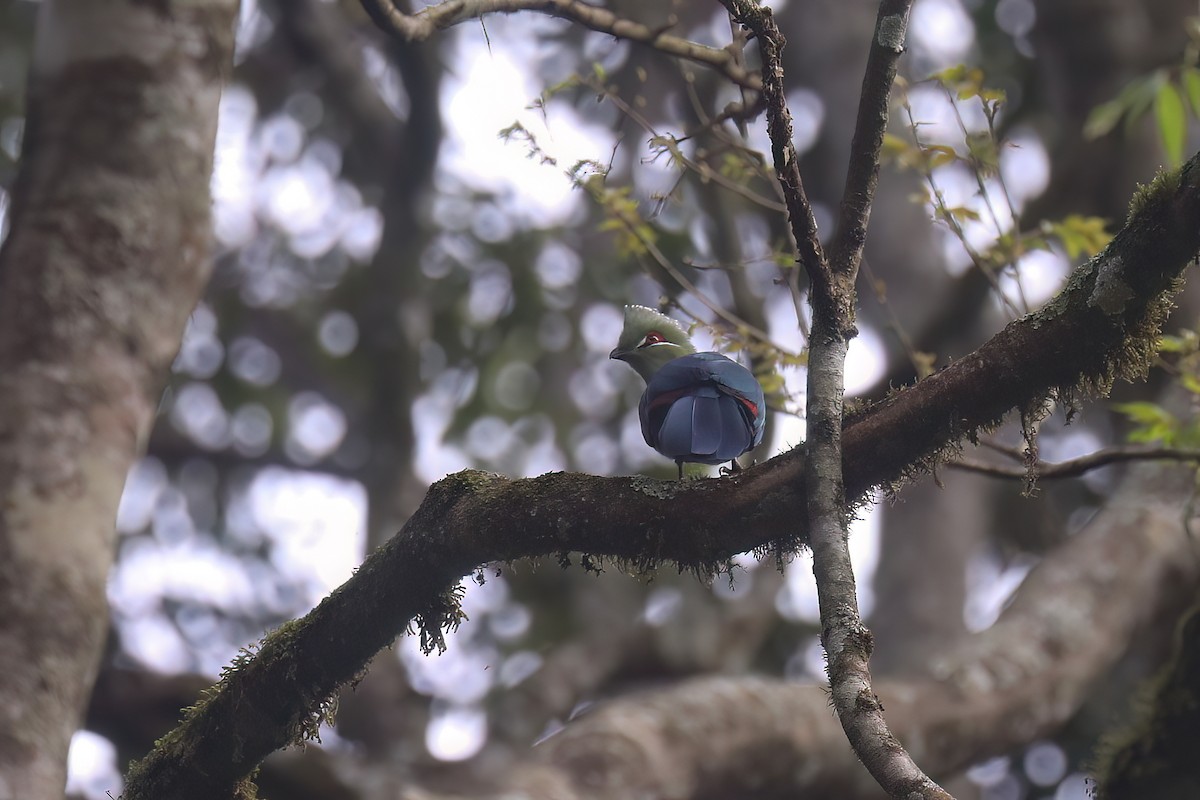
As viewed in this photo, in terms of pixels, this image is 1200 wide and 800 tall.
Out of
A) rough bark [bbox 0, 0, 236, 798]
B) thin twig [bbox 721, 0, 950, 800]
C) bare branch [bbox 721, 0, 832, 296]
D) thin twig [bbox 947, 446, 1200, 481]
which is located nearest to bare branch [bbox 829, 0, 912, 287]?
thin twig [bbox 721, 0, 950, 800]

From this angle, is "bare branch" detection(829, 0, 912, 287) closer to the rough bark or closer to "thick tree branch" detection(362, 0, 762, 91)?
"thick tree branch" detection(362, 0, 762, 91)

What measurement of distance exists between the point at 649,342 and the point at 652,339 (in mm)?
16

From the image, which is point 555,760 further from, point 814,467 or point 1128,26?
point 1128,26

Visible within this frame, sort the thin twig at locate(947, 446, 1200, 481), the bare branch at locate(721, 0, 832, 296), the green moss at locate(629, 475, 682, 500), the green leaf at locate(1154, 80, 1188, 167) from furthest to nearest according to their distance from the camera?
1. the green leaf at locate(1154, 80, 1188, 167)
2. the thin twig at locate(947, 446, 1200, 481)
3. the green moss at locate(629, 475, 682, 500)
4. the bare branch at locate(721, 0, 832, 296)

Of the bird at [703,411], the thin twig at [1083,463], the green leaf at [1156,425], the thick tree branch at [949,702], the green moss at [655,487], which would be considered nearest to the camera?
the green moss at [655,487]

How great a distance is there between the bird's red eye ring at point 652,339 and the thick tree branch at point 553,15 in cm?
93

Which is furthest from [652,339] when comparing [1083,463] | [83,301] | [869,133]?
[83,301]

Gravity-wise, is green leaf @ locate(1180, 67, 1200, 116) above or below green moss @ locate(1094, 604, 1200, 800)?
above

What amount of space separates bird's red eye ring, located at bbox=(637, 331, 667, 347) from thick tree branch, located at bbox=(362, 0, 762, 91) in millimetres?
935

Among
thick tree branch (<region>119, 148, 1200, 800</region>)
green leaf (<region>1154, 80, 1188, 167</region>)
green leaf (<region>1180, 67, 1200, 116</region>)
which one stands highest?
green leaf (<region>1154, 80, 1188, 167</region>)

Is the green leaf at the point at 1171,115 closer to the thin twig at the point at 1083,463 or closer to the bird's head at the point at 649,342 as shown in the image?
the thin twig at the point at 1083,463

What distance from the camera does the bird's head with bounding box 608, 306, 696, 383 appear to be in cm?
403

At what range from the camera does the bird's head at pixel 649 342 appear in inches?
159

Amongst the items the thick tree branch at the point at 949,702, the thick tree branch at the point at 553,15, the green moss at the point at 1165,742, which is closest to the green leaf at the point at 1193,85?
the thick tree branch at the point at 553,15
